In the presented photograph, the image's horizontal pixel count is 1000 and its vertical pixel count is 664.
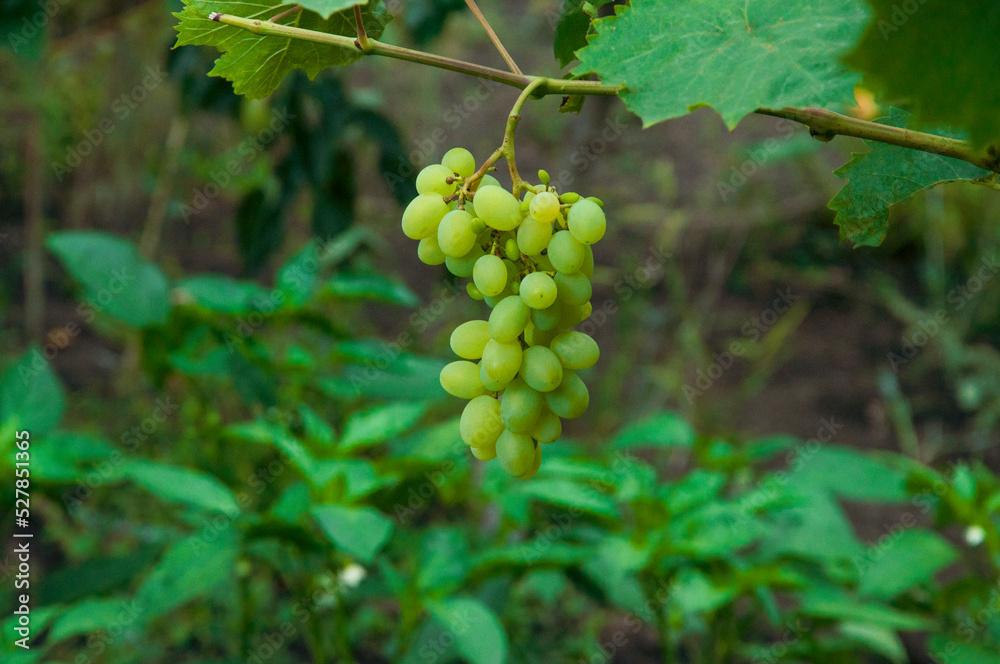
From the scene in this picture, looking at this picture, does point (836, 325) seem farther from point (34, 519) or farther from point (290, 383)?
point (34, 519)

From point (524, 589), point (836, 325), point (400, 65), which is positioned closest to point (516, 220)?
point (524, 589)

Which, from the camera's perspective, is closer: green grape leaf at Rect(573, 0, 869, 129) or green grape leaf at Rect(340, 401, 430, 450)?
green grape leaf at Rect(573, 0, 869, 129)

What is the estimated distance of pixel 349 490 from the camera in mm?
883

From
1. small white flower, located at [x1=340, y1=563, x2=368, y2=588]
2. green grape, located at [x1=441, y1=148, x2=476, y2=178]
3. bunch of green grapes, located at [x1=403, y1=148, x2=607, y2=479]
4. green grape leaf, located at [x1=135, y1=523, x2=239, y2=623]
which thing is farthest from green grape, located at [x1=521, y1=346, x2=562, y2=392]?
small white flower, located at [x1=340, y1=563, x2=368, y2=588]

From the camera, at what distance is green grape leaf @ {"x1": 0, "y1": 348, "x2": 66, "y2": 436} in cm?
108

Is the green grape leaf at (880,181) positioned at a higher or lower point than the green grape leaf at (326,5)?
lower

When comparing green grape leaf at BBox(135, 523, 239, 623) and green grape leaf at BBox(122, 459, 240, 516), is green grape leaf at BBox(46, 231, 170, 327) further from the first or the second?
green grape leaf at BBox(135, 523, 239, 623)

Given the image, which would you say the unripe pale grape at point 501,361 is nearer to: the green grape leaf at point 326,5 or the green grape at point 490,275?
the green grape at point 490,275

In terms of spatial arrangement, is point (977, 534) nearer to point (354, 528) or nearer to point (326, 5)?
point (354, 528)

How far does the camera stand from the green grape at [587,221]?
339mm

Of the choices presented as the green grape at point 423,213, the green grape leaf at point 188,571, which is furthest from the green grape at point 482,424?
the green grape leaf at point 188,571

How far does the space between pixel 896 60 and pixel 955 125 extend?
1.1 inches

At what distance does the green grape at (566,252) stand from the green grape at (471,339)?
0.26 feet

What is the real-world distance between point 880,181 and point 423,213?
0.23 m
